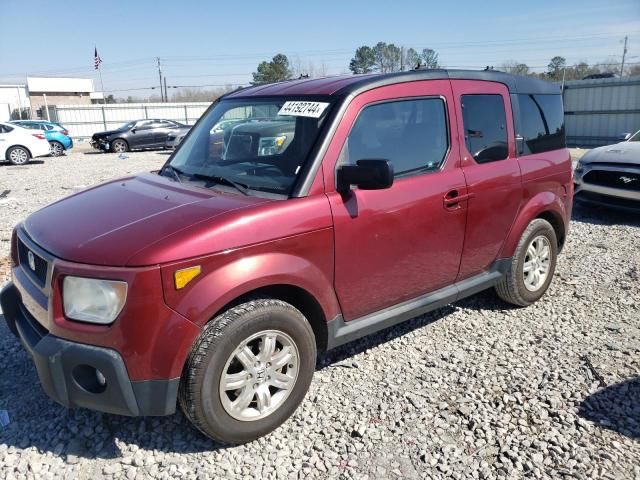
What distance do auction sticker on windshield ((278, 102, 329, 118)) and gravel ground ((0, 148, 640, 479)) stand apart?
177 cm

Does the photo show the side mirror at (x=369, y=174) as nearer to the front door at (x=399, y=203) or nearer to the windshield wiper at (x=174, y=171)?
the front door at (x=399, y=203)

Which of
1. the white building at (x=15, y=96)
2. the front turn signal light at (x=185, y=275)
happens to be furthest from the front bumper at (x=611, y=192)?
the white building at (x=15, y=96)

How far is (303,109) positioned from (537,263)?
8.93 feet

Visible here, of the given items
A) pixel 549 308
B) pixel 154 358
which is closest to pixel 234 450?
pixel 154 358

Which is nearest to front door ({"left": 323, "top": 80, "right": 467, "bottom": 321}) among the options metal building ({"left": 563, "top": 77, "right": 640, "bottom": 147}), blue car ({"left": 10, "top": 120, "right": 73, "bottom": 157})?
metal building ({"left": 563, "top": 77, "right": 640, "bottom": 147})

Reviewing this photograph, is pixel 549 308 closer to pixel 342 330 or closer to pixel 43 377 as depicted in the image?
pixel 342 330

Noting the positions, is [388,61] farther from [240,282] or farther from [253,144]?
[240,282]

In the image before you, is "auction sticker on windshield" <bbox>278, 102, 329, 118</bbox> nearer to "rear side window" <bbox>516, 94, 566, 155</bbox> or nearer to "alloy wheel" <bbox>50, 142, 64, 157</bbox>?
"rear side window" <bbox>516, 94, 566, 155</bbox>

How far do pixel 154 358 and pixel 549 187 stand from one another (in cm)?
365

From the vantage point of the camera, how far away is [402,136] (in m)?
3.48

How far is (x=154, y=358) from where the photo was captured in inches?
97.0

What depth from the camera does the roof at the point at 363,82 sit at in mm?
3305

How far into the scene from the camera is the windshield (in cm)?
313

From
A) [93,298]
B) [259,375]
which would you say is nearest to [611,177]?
[259,375]
